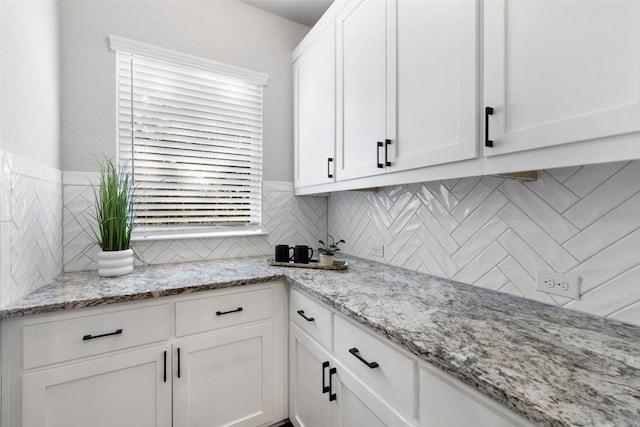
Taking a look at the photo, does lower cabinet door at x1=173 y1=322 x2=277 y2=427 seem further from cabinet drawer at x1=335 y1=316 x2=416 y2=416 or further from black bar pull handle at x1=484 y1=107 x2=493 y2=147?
black bar pull handle at x1=484 y1=107 x2=493 y2=147

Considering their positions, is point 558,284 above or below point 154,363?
above

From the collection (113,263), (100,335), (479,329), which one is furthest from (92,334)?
(479,329)

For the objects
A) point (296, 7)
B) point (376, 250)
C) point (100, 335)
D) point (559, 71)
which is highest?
point (296, 7)

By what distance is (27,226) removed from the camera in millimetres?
1275

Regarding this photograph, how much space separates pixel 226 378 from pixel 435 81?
5.49ft

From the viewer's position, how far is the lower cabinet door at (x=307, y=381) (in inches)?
51.9

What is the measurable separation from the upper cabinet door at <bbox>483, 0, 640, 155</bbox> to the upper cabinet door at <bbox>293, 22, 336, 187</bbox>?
99 centimetres

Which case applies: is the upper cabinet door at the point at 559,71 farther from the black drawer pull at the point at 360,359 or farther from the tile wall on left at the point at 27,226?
the tile wall on left at the point at 27,226

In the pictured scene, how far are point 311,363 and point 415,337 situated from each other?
2.51 feet

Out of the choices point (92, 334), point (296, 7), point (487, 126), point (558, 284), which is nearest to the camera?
point (487, 126)

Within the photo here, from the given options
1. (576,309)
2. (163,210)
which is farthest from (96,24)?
(576,309)

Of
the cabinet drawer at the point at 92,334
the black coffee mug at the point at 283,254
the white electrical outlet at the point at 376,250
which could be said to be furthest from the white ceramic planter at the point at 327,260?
the cabinet drawer at the point at 92,334

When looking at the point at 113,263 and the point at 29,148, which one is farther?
the point at 113,263

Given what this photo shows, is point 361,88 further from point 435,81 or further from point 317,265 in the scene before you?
point 317,265
